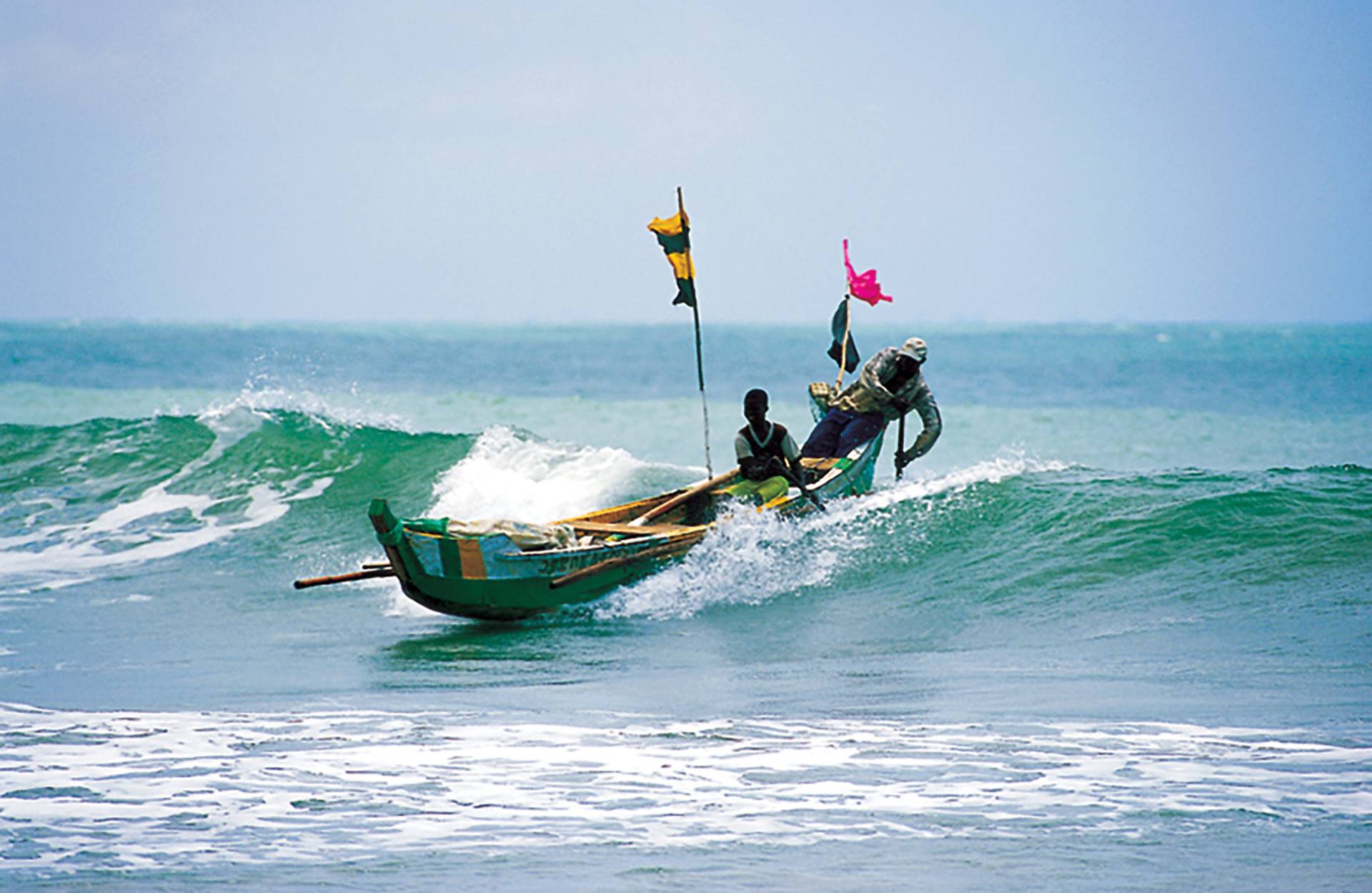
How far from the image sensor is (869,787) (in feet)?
22.0

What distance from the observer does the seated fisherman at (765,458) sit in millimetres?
12453

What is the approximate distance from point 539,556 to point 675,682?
2.12m

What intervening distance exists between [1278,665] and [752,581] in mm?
4383

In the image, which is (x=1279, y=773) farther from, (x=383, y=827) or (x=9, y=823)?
(x=9, y=823)

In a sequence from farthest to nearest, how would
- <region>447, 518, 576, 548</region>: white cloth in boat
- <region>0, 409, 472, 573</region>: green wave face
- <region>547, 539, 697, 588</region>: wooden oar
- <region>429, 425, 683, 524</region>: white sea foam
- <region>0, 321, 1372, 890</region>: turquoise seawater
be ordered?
1. <region>429, 425, 683, 524</region>: white sea foam
2. <region>0, 409, 472, 573</region>: green wave face
3. <region>547, 539, 697, 588</region>: wooden oar
4. <region>447, 518, 576, 548</region>: white cloth in boat
5. <region>0, 321, 1372, 890</region>: turquoise seawater

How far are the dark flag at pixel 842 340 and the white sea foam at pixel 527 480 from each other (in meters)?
3.90

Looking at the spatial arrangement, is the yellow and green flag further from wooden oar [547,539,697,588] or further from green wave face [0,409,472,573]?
green wave face [0,409,472,573]

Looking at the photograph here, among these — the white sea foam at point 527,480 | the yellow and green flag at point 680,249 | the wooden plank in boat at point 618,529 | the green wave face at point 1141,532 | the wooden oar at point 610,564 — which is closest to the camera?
the wooden oar at point 610,564

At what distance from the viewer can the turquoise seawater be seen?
19.4ft

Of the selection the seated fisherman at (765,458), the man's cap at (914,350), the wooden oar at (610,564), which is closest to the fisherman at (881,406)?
the man's cap at (914,350)

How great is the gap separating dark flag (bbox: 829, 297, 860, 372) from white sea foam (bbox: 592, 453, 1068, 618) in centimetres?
216

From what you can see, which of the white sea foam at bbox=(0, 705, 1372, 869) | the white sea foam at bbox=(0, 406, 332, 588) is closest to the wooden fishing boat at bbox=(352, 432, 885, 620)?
the white sea foam at bbox=(0, 705, 1372, 869)

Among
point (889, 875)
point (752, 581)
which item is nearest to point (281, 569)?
point (752, 581)

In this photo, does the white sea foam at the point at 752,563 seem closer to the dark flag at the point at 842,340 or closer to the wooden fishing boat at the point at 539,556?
the wooden fishing boat at the point at 539,556
